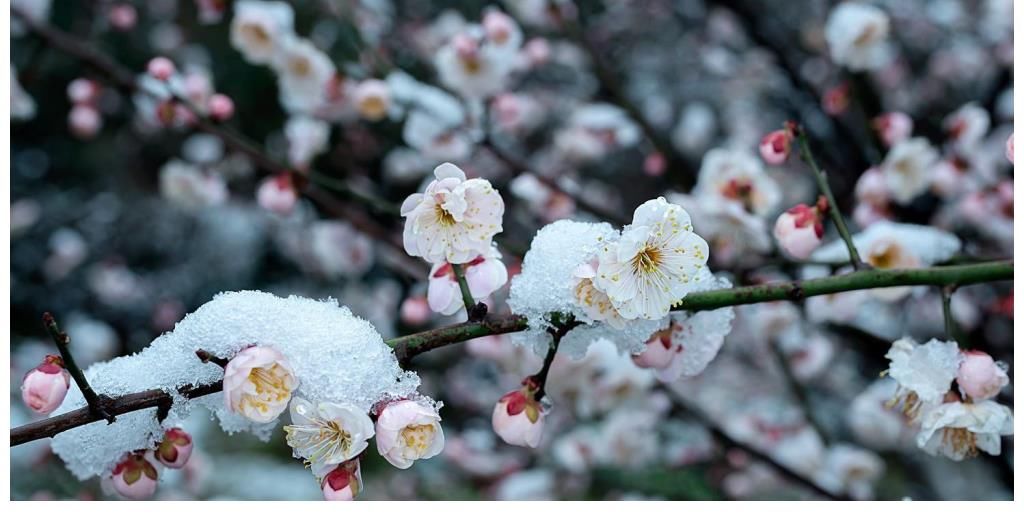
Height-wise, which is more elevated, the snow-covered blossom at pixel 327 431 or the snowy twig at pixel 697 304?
the snowy twig at pixel 697 304

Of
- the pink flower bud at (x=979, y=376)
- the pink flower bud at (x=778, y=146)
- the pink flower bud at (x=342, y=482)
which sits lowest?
the pink flower bud at (x=342, y=482)

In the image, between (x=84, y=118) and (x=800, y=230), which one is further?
(x=84, y=118)

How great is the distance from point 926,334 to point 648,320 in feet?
7.32

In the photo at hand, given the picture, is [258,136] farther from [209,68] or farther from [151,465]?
[151,465]

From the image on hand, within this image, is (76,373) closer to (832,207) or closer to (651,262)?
(651,262)

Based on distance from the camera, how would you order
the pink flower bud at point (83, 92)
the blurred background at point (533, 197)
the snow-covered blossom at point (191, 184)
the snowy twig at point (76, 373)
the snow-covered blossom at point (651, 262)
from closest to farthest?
the snowy twig at point (76, 373)
the snow-covered blossom at point (651, 262)
the blurred background at point (533, 197)
the pink flower bud at point (83, 92)
the snow-covered blossom at point (191, 184)

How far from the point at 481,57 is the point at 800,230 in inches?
45.3

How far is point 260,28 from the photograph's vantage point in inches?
81.0

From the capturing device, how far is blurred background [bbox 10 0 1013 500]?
6.84ft

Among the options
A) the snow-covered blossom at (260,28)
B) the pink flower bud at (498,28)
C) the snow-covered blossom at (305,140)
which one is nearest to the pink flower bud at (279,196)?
the snow-covered blossom at (305,140)

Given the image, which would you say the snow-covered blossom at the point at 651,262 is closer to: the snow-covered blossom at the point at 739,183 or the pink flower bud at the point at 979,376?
the pink flower bud at the point at 979,376

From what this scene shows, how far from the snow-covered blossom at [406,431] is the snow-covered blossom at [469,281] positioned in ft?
0.49

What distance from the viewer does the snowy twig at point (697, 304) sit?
0.78 metres

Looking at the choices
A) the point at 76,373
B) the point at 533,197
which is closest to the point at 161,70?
the point at 533,197
